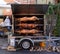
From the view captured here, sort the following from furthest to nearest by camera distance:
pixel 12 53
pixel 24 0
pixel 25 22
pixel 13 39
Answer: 1. pixel 24 0
2. pixel 25 22
3. pixel 13 39
4. pixel 12 53

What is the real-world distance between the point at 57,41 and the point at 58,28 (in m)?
1.15

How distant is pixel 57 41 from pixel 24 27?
2.00 meters

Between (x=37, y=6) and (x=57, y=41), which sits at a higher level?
(x=37, y=6)

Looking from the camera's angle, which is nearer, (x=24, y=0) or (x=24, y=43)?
(x=24, y=43)

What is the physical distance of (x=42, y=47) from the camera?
50.8 feet

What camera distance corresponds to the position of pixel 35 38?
611 inches

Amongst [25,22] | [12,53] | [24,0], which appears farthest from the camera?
[24,0]

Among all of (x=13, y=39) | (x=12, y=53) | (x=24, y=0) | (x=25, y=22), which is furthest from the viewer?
(x=24, y=0)

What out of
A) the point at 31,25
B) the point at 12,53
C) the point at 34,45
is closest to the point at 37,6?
the point at 31,25

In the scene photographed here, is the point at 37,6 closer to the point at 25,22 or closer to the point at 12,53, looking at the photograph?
the point at 25,22

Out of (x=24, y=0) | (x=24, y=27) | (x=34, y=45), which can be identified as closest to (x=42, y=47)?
(x=34, y=45)

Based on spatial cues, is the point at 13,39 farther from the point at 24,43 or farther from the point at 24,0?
the point at 24,0

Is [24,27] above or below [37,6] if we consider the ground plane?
below

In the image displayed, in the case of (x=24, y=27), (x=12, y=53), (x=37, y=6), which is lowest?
(x=12, y=53)
